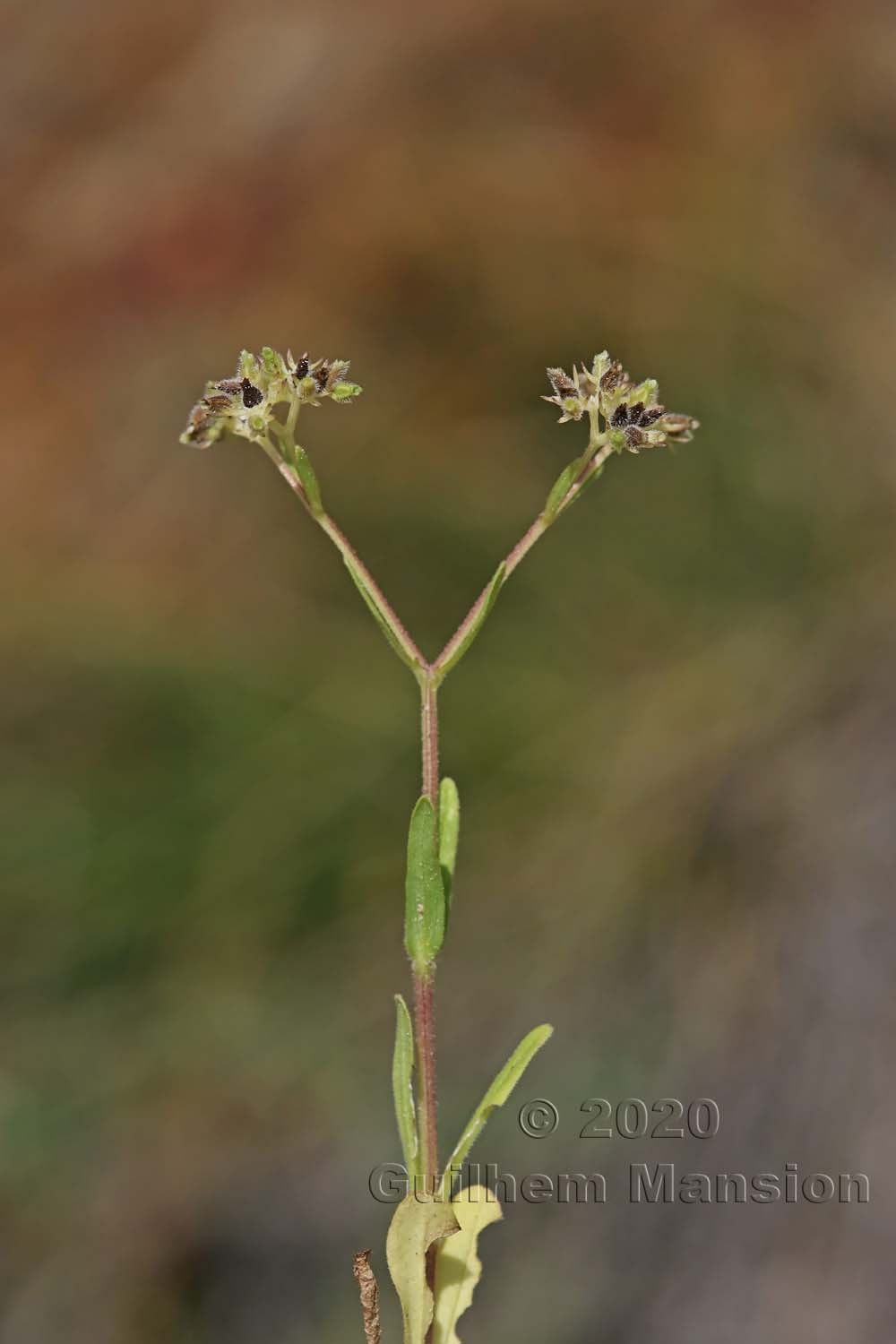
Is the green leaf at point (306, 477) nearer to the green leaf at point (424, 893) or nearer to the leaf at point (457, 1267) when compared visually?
the green leaf at point (424, 893)

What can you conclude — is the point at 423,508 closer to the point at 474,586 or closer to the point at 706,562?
the point at 474,586

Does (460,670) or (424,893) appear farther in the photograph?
(460,670)

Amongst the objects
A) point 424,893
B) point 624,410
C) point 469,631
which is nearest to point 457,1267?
point 424,893

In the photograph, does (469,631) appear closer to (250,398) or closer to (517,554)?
(517,554)

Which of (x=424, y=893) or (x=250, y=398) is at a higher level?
(x=250, y=398)

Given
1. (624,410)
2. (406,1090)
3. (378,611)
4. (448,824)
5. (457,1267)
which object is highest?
(624,410)

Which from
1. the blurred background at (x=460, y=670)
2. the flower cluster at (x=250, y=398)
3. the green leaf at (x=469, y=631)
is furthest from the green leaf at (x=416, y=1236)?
the blurred background at (x=460, y=670)
